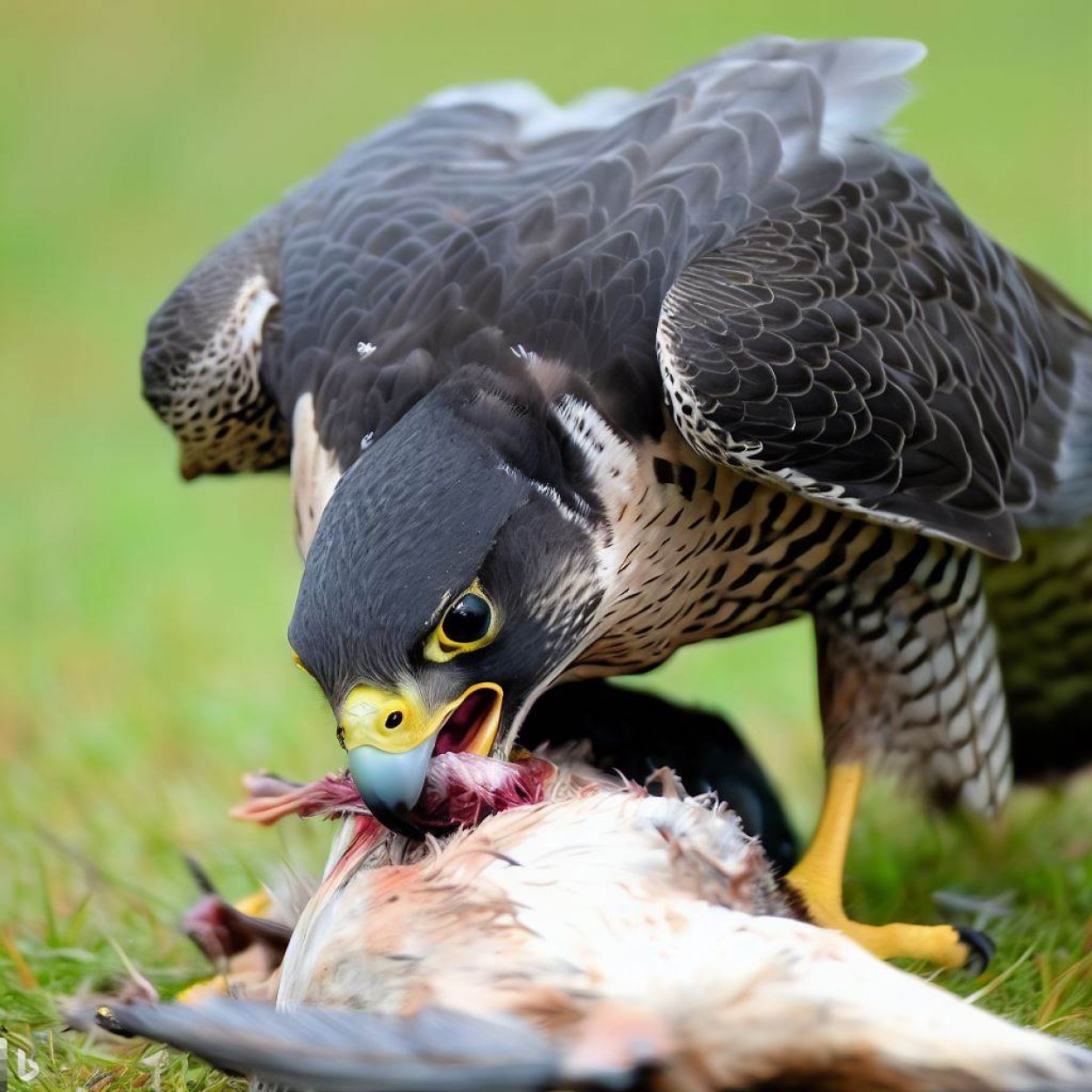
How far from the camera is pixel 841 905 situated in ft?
11.7

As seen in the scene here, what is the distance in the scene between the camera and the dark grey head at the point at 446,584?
255cm

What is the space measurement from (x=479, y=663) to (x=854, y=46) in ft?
6.07

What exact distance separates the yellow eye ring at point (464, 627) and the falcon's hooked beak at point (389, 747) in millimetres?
88

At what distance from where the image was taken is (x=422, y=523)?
8.71 ft

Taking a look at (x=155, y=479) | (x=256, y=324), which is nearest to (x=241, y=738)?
(x=256, y=324)

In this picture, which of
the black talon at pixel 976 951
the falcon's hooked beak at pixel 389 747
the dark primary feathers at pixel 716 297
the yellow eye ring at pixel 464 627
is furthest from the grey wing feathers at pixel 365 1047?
the black talon at pixel 976 951

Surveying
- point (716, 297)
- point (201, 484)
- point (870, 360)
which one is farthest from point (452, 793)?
point (201, 484)

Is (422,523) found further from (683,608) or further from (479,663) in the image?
(683,608)

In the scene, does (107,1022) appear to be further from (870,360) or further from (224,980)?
(870,360)

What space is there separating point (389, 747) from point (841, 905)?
140 cm

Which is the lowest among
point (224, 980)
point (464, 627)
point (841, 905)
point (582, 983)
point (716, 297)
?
point (841, 905)

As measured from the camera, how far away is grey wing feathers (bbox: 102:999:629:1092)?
1.87 metres

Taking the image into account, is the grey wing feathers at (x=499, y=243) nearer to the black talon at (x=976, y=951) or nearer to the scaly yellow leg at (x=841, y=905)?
the scaly yellow leg at (x=841, y=905)

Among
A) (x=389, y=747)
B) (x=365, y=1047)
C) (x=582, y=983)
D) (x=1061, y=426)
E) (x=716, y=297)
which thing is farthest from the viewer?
(x=1061, y=426)
